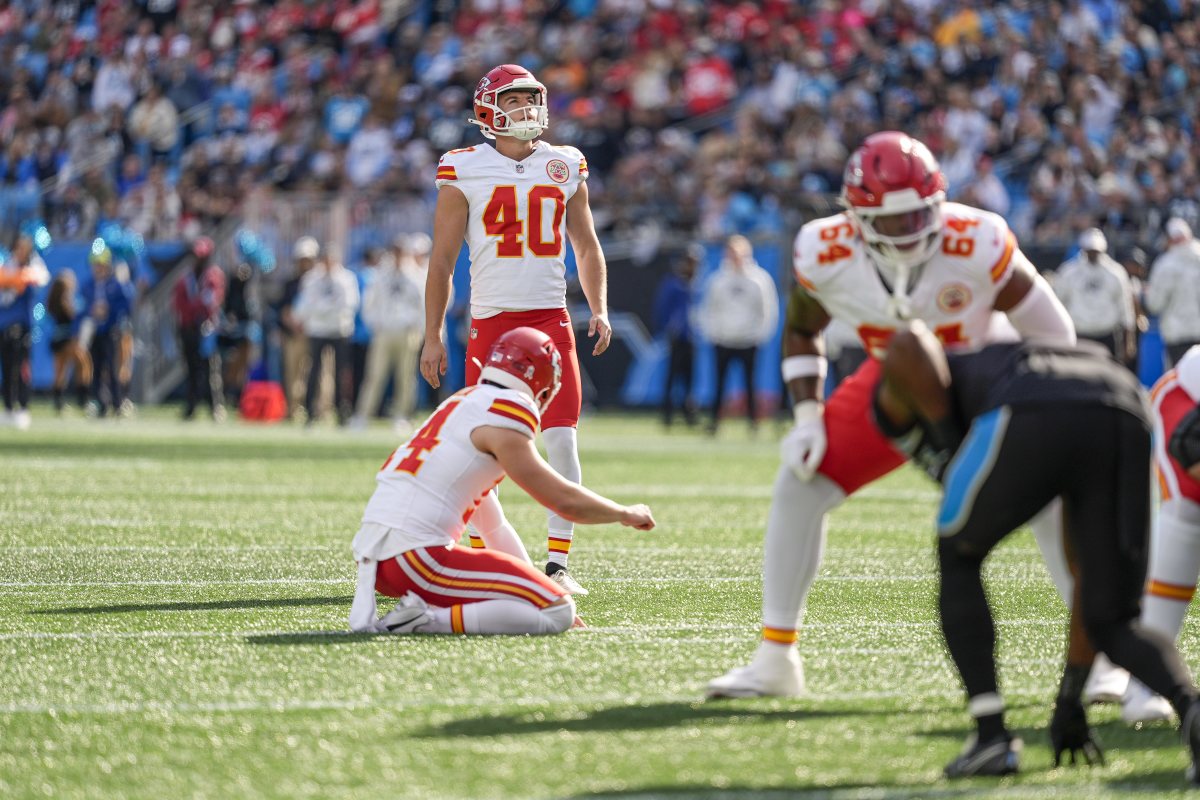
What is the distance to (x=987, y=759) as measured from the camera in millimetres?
3863

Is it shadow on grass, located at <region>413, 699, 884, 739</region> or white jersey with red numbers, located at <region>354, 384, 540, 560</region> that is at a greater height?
white jersey with red numbers, located at <region>354, 384, 540, 560</region>

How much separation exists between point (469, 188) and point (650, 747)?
341 cm

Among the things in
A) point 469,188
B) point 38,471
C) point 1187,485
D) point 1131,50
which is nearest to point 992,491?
point 1187,485

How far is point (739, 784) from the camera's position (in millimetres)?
3855

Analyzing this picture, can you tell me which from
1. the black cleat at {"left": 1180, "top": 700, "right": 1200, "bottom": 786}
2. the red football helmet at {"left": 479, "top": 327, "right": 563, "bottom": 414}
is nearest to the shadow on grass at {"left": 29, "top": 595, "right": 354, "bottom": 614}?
the red football helmet at {"left": 479, "top": 327, "right": 563, "bottom": 414}

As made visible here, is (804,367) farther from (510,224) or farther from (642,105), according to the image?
(642,105)

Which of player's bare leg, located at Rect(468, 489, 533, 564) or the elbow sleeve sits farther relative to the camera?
player's bare leg, located at Rect(468, 489, 533, 564)

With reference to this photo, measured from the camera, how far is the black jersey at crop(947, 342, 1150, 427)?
3873 mm

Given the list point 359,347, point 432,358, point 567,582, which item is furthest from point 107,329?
point 567,582

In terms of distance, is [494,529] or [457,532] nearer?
[457,532]

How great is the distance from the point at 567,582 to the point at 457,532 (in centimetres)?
113

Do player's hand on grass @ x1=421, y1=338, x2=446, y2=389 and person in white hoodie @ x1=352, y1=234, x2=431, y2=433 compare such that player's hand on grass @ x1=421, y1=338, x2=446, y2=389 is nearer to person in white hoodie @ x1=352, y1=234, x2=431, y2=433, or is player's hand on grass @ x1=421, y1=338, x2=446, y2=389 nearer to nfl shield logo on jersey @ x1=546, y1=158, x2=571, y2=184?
nfl shield logo on jersey @ x1=546, y1=158, x2=571, y2=184

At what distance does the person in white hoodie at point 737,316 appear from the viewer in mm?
19047

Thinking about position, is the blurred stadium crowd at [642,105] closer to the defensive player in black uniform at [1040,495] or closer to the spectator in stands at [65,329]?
the spectator in stands at [65,329]
